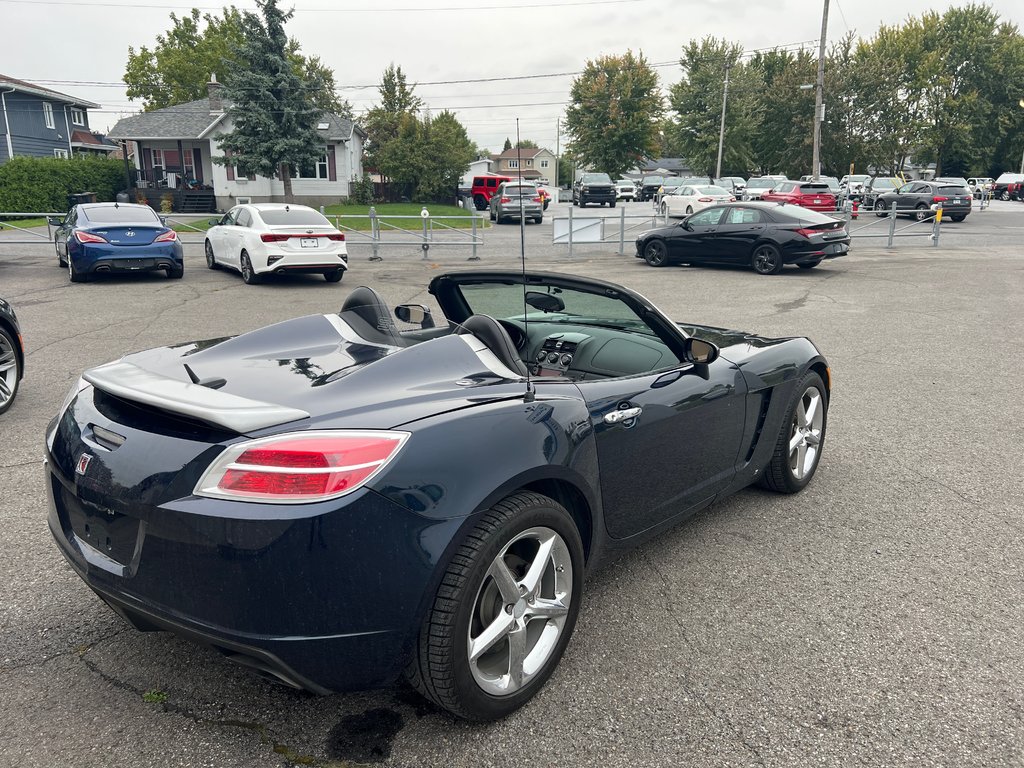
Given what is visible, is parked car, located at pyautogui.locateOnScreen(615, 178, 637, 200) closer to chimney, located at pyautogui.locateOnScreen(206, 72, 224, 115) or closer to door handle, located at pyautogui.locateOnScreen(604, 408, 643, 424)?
chimney, located at pyautogui.locateOnScreen(206, 72, 224, 115)

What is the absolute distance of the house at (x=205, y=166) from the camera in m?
43.7

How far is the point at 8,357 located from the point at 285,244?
8.74 m

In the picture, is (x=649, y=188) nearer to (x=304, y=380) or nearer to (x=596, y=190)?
(x=596, y=190)

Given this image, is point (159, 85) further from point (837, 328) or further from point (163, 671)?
point (163, 671)

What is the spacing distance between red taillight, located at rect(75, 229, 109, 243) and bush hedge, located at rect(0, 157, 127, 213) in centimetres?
2595

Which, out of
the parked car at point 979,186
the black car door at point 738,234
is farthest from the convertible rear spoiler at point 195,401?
the parked car at point 979,186

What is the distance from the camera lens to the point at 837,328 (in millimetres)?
10422

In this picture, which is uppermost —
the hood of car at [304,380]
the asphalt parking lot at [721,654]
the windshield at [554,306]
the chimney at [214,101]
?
the chimney at [214,101]

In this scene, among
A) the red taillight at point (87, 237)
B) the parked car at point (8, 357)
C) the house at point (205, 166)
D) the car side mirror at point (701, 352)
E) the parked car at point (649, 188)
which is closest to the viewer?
the car side mirror at point (701, 352)

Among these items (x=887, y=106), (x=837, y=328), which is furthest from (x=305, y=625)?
(x=887, y=106)

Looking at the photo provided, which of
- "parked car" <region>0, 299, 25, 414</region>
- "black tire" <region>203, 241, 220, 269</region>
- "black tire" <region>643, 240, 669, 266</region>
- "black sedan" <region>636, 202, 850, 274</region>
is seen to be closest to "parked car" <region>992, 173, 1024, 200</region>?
"black sedan" <region>636, 202, 850, 274</region>

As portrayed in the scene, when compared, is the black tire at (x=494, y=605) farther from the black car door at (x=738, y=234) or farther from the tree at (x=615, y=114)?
the tree at (x=615, y=114)

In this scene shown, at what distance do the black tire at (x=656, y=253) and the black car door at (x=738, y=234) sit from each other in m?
1.20

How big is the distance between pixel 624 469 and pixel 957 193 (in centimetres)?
3398
